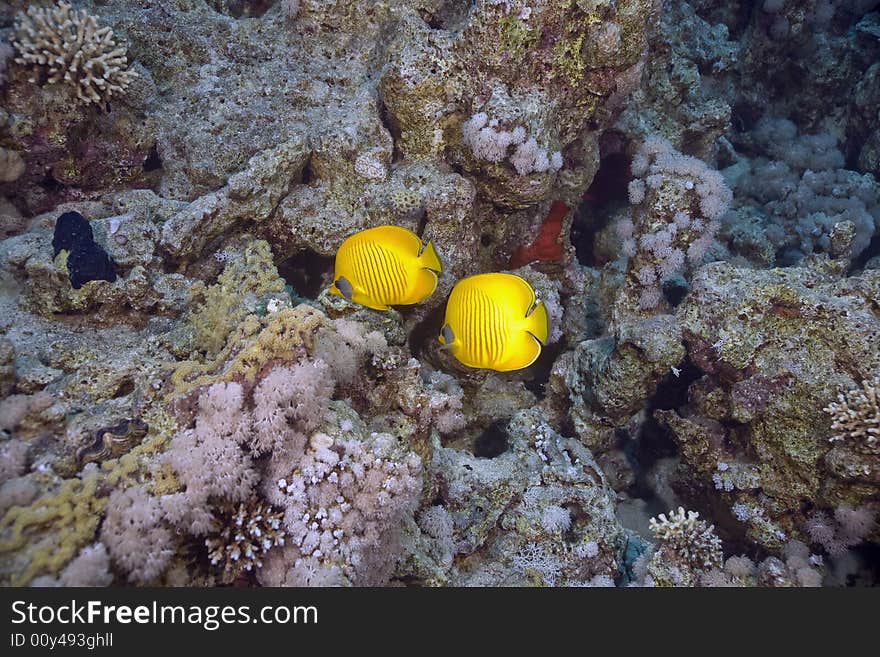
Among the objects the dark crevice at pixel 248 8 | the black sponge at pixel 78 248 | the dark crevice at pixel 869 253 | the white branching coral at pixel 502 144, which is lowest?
the dark crevice at pixel 869 253

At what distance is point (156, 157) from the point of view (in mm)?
3896

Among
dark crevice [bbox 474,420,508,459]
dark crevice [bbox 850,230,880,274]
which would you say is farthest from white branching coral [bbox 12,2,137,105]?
dark crevice [bbox 850,230,880,274]

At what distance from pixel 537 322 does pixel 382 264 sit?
0.88 meters

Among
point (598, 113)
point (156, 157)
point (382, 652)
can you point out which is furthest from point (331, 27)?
point (382, 652)

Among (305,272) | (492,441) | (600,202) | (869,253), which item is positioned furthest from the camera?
(869,253)

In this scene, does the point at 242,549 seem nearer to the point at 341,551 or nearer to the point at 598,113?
the point at 341,551

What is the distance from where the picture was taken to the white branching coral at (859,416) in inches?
119

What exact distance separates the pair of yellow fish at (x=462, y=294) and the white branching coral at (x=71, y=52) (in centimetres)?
230

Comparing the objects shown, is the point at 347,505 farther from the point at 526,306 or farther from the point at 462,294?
the point at 526,306

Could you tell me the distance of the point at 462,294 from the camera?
263cm

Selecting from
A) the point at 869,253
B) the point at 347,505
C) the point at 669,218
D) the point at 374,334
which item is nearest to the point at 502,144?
the point at 374,334

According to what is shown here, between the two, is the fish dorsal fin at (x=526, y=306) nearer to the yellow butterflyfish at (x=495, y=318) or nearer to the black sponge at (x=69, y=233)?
the yellow butterflyfish at (x=495, y=318)

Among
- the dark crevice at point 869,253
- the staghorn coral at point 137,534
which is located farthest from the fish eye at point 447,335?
the dark crevice at point 869,253

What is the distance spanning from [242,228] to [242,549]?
8.04ft
